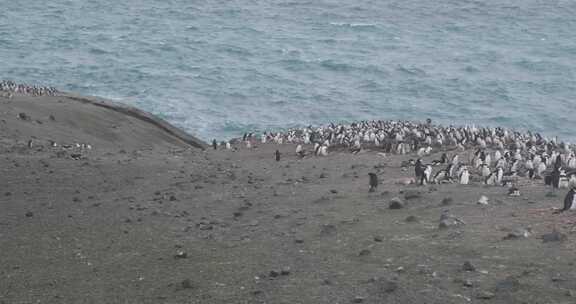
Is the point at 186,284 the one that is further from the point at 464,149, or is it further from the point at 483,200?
the point at 464,149

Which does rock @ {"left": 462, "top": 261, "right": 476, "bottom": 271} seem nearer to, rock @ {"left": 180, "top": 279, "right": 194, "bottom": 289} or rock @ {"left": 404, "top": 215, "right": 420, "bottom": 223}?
rock @ {"left": 404, "top": 215, "right": 420, "bottom": 223}

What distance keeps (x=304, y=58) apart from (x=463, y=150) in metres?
77.6

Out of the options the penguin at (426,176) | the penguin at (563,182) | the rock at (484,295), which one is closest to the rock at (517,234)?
the rock at (484,295)

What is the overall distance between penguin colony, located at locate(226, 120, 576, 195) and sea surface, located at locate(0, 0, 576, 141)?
90.7 feet

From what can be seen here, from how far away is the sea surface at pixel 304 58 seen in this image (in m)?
84.6

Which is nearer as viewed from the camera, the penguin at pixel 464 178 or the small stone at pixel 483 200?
the small stone at pixel 483 200

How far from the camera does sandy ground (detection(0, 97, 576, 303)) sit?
48.4ft

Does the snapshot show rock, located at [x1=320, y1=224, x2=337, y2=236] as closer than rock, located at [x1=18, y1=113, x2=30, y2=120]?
Yes

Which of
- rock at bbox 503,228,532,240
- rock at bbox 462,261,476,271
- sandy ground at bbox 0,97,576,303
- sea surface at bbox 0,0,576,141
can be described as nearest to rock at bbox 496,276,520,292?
sandy ground at bbox 0,97,576,303

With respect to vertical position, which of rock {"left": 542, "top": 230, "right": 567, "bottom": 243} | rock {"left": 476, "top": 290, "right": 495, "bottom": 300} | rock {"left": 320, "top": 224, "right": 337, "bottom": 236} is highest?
rock {"left": 542, "top": 230, "right": 567, "bottom": 243}

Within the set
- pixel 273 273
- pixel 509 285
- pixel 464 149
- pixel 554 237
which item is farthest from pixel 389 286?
pixel 464 149

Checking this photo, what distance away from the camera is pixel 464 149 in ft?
126

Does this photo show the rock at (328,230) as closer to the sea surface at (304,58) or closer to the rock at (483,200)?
the rock at (483,200)

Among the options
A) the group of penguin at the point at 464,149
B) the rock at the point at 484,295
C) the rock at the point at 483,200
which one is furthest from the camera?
the group of penguin at the point at 464,149
